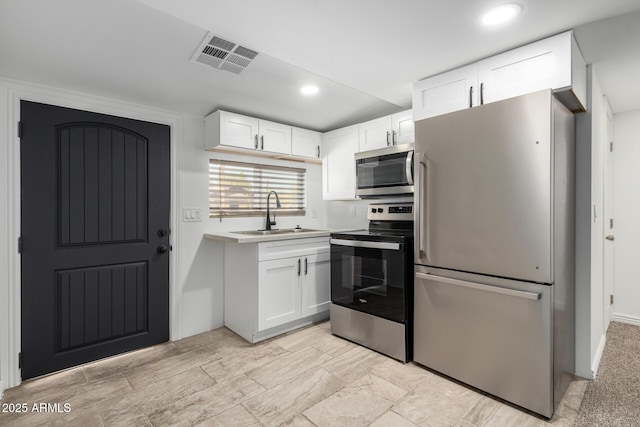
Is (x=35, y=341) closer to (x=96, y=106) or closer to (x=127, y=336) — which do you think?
(x=127, y=336)

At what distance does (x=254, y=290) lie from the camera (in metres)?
2.85

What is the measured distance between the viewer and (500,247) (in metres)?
1.92

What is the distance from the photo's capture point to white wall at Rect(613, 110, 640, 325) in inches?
124

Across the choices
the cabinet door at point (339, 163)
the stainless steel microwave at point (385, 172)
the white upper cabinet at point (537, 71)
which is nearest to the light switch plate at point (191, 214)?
the cabinet door at point (339, 163)

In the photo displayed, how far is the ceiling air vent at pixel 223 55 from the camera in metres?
1.98

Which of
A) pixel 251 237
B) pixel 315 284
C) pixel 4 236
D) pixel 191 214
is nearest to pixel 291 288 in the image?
pixel 315 284

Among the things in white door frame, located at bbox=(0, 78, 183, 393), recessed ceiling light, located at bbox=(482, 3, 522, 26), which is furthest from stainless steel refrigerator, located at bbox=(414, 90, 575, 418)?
white door frame, located at bbox=(0, 78, 183, 393)

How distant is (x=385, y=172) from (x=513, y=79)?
123 centimetres

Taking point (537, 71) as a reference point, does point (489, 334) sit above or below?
below

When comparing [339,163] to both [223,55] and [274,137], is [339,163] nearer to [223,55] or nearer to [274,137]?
[274,137]

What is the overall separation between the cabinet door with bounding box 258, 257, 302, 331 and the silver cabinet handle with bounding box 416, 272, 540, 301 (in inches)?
48.7

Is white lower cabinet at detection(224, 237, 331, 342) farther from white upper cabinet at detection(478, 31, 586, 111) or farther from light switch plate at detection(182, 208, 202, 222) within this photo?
white upper cabinet at detection(478, 31, 586, 111)

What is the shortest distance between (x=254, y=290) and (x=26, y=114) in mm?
2119

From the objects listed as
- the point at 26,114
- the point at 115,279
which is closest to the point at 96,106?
the point at 26,114
